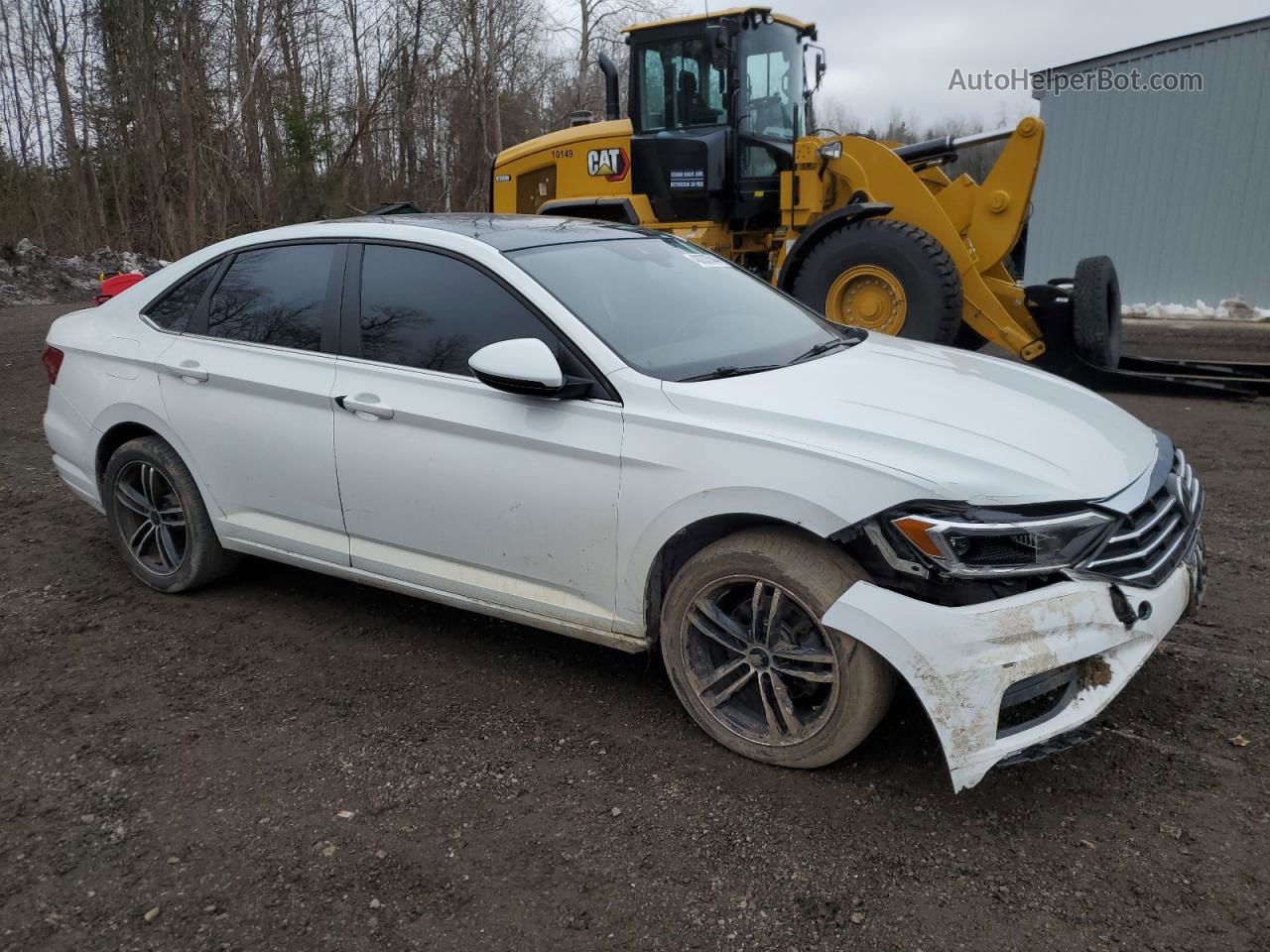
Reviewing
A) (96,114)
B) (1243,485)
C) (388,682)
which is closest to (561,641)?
(388,682)

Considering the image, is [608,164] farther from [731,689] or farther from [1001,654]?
[1001,654]

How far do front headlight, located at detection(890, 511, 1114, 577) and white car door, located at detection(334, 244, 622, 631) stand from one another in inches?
38.9

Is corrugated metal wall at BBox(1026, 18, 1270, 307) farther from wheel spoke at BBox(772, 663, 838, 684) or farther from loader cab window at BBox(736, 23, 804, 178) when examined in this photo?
wheel spoke at BBox(772, 663, 838, 684)

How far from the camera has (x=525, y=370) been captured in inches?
129

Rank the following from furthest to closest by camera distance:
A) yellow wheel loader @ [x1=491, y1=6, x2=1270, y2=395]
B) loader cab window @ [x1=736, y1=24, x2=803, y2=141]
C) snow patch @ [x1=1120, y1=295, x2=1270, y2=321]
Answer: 1. snow patch @ [x1=1120, y1=295, x2=1270, y2=321]
2. loader cab window @ [x1=736, y1=24, x2=803, y2=141]
3. yellow wheel loader @ [x1=491, y1=6, x2=1270, y2=395]

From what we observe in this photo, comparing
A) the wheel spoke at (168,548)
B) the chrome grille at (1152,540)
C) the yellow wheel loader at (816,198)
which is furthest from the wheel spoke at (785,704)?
the yellow wheel loader at (816,198)

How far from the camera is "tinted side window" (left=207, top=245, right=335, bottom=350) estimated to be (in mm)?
4105

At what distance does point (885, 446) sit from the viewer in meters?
2.89

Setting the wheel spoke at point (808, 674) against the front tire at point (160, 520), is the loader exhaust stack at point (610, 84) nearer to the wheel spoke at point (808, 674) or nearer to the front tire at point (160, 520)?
the front tire at point (160, 520)

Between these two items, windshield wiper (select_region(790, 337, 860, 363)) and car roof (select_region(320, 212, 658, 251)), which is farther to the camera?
car roof (select_region(320, 212, 658, 251))

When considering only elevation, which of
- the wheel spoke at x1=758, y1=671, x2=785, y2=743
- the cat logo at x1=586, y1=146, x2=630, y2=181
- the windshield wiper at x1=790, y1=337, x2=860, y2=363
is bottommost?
the wheel spoke at x1=758, y1=671, x2=785, y2=743

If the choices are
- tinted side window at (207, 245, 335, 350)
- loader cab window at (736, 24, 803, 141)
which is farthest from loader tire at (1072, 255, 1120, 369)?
tinted side window at (207, 245, 335, 350)

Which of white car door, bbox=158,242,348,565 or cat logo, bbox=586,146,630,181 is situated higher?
cat logo, bbox=586,146,630,181

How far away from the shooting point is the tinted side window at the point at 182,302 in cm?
451
